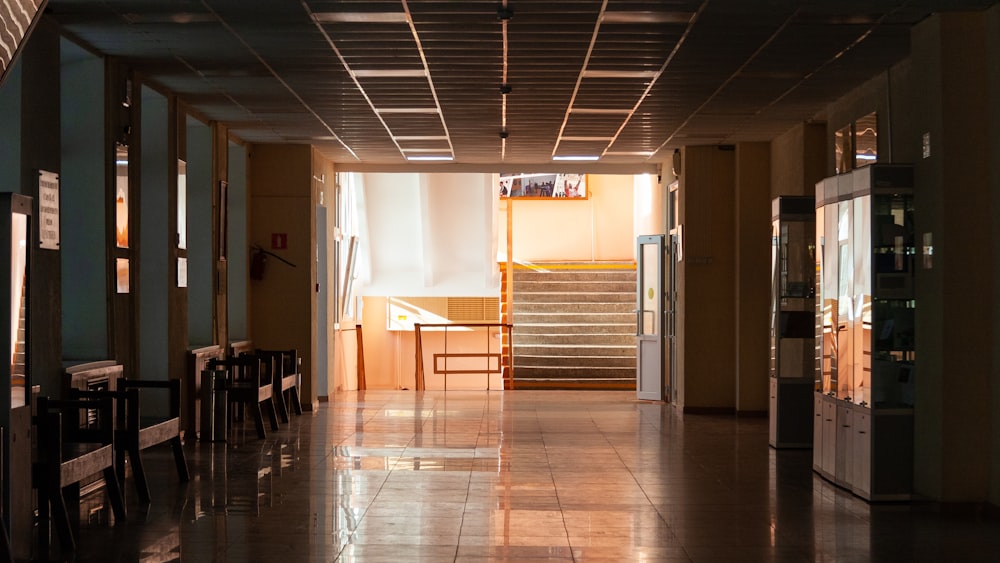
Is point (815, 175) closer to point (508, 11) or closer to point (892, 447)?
point (892, 447)

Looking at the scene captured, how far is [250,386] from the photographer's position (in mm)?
9711

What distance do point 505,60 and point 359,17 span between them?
149cm

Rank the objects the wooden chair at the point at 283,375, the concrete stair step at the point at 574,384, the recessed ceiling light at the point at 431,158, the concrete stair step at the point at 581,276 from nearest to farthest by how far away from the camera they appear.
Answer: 1. the wooden chair at the point at 283,375
2. the recessed ceiling light at the point at 431,158
3. the concrete stair step at the point at 574,384
4. the concrete stair step at the point at 581,276

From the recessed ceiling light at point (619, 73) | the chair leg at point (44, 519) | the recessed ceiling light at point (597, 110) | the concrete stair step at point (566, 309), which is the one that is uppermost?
the recessed ceiling light at point (619, 73)

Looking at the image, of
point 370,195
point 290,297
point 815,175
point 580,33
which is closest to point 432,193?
point 370,195

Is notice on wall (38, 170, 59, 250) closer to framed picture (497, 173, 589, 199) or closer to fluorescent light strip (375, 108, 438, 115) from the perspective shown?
fluorescent light strip (375, 108, 438, 115)

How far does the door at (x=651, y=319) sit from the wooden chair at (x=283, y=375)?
4499 mm

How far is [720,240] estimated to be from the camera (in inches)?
488

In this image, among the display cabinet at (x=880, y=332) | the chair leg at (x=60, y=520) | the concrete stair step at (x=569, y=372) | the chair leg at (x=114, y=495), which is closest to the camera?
the chair leg at (x=60, y=520)

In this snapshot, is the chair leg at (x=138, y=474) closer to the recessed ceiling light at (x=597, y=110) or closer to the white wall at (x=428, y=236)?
the recessed ceiling light at (x=597, y=110)

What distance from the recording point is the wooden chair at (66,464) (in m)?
5.07

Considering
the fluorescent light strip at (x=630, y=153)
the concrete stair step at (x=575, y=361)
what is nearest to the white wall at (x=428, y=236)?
the concrete stair step at (x=575, y=361)

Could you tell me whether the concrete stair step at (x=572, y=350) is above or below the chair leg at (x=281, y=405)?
above

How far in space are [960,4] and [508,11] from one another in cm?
260
